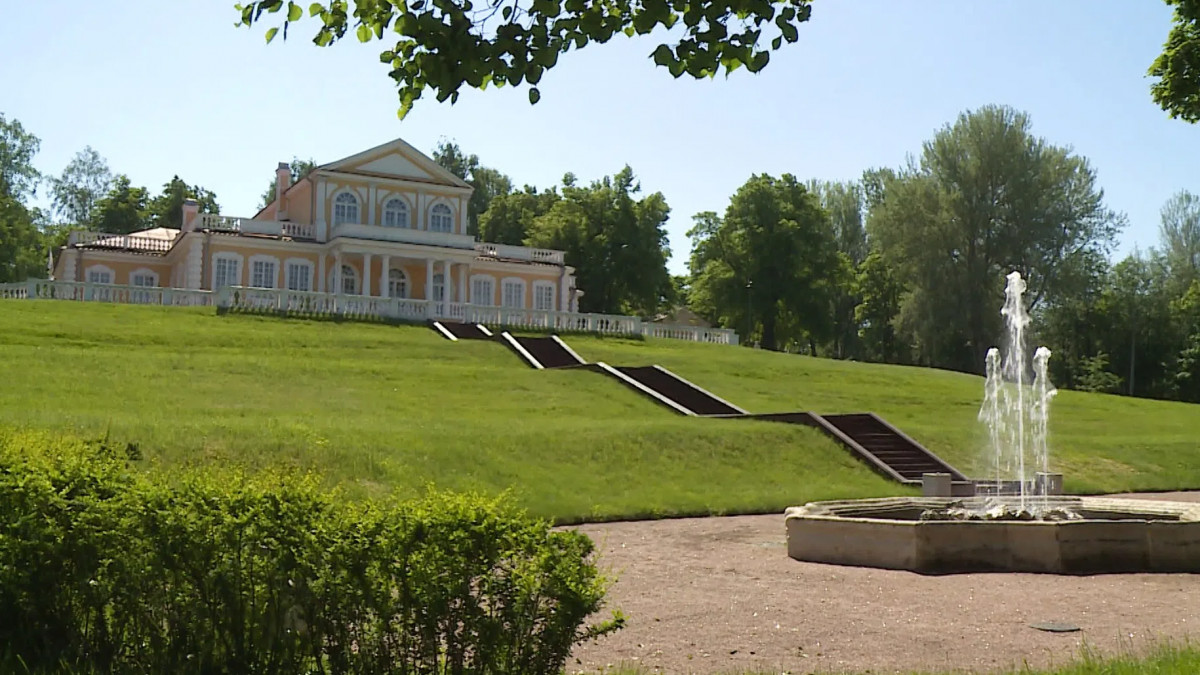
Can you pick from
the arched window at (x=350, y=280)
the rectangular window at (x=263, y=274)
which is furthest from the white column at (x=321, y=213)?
the rectangular window at (x=263, y=274)

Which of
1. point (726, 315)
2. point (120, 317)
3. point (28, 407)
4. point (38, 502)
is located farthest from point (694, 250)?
point (38, 502)

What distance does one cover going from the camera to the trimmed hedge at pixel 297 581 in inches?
230

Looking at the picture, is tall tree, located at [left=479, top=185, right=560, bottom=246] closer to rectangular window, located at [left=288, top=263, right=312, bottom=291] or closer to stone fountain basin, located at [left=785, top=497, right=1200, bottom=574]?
rectangular window, located at [left=288, top=263, right=312, bottom=291]

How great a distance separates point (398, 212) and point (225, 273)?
8.83m

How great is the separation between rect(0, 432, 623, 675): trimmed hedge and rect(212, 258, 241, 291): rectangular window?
47.4 metres

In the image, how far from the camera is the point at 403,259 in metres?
55.2

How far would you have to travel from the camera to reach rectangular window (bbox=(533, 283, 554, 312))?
197 feet

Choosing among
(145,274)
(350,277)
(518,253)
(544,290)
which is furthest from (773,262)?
(145,274)

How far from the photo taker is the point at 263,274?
53.1 meters

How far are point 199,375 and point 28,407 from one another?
7.30 m

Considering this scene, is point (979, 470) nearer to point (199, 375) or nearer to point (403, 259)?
point (199, 375)

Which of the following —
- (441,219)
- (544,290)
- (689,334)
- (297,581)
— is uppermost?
(441,219)

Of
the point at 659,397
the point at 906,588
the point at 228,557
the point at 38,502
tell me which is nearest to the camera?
the point at 228,557

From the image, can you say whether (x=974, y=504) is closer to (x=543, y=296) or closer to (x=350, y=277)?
(x=350, y=277)
